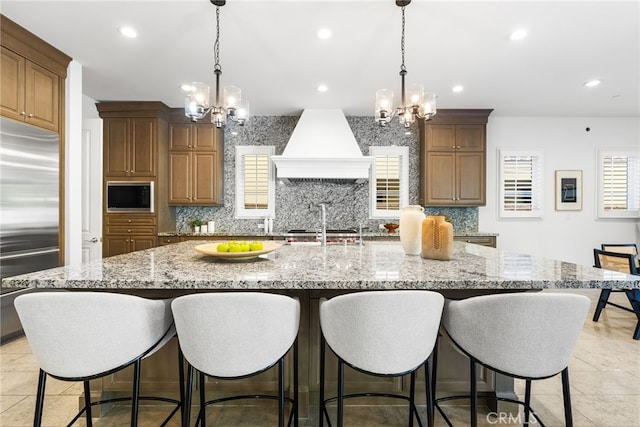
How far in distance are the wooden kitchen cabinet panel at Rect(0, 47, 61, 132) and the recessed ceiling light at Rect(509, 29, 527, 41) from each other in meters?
4.16

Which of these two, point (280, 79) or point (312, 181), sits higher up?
point (280, 79)

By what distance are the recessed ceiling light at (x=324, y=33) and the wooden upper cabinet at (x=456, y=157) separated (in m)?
2.51

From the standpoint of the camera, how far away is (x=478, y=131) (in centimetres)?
480

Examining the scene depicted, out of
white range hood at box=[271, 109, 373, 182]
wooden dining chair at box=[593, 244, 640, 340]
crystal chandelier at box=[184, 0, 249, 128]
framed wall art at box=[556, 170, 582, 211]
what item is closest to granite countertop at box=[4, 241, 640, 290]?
crystal chandelier at box=[184, 0, 249, 128]

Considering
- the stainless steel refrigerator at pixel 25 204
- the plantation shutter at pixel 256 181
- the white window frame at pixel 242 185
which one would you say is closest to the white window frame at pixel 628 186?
the white window frame at pixel 242 185

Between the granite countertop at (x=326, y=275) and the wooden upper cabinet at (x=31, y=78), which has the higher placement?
the wooden upper cabinet at (x=31, y=78)

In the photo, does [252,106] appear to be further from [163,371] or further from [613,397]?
[613,397]

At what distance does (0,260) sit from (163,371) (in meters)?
1.90

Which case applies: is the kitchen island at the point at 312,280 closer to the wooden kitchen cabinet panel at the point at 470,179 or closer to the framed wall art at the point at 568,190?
the wooden kitchen cabinet panel at the point at 470,179

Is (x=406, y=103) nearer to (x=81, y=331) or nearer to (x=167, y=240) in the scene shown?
(x=81, y=331)

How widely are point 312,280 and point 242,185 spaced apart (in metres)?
4.02

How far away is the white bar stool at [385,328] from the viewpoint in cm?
121

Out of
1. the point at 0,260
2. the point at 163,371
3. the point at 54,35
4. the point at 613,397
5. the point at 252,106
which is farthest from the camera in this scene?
the point at 252,106

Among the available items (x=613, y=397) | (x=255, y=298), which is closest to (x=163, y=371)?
(x=255, y=298)
